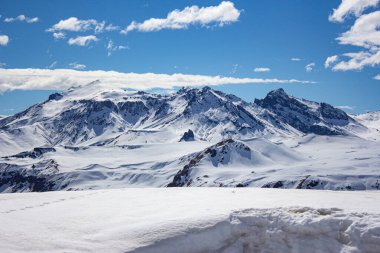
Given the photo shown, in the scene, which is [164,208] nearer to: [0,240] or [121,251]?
[121,251]

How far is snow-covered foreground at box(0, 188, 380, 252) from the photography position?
1681 cm

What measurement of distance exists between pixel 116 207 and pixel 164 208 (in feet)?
8.25

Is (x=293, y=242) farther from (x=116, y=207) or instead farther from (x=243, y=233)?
(x=116, y=207)


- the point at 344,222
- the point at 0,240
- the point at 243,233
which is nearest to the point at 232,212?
the point at 243,233

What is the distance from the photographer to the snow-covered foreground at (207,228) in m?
16.8

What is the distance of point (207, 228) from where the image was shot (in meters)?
18.1

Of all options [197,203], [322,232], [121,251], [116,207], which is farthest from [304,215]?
[116,207]

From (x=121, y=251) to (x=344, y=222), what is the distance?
845cm

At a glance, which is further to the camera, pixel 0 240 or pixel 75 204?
pixel 75 204

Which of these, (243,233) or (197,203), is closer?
(243,233)

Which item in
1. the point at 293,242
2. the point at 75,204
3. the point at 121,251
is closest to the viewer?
the point at 121,251

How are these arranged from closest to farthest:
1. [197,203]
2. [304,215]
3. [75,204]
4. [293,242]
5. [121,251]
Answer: [121,251]
[293,242]
[304,215]
[197,203]
[75,204]

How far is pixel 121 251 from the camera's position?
16.4 metres

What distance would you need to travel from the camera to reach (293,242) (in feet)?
57.4
